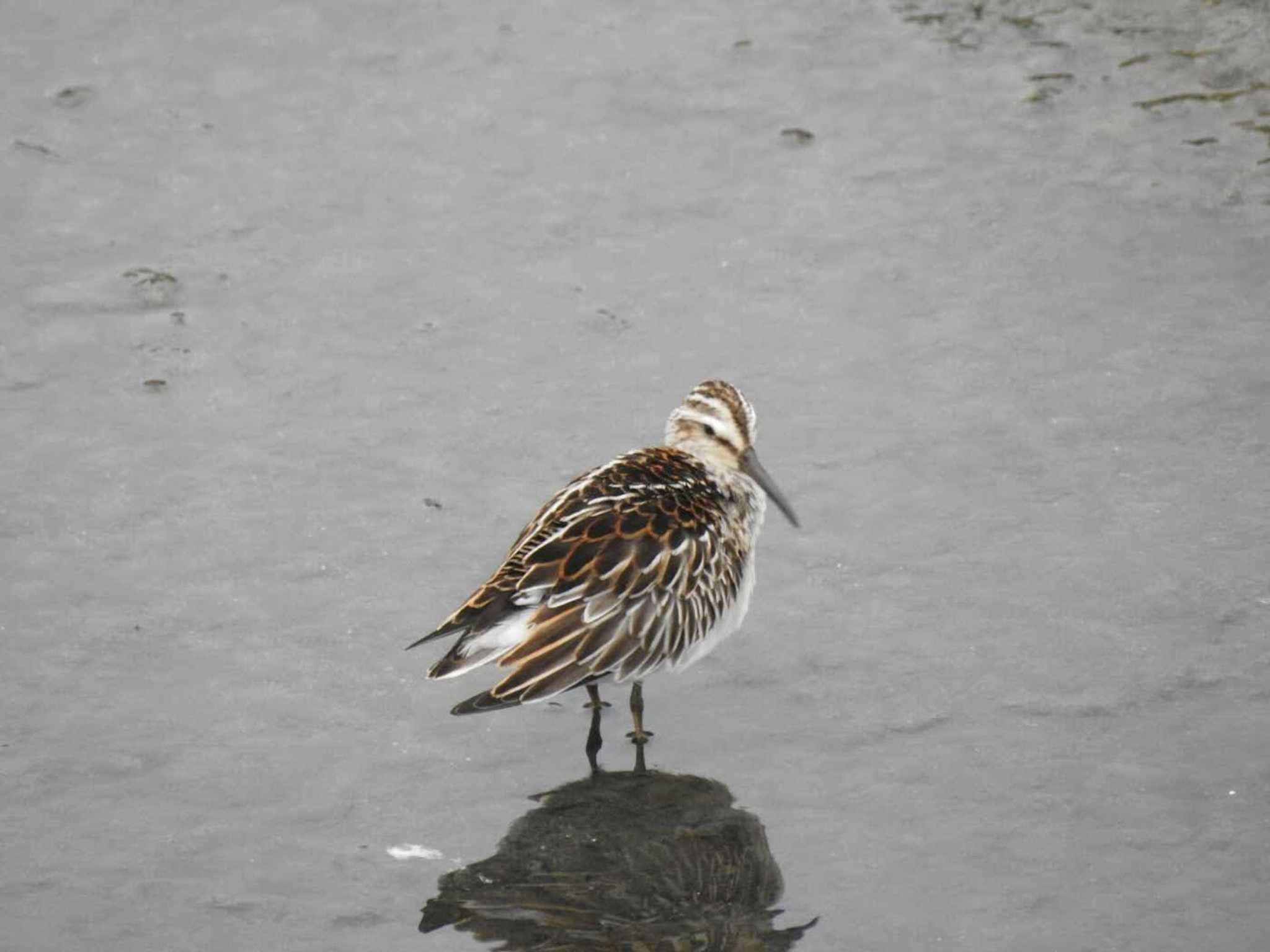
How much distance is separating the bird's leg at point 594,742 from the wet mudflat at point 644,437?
4.6 inches

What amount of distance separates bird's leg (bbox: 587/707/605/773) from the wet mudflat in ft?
0.38

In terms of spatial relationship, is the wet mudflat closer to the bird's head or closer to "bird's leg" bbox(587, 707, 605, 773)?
"bird's leg" bbox(587, 707, 605, 773)

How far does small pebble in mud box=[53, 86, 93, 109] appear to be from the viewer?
11781 millimetres

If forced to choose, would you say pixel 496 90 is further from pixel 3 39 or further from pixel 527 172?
pixel 3 39

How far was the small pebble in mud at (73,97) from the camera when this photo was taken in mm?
11781

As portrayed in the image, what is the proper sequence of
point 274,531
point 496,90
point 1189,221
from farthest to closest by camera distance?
point 496,90, point 1189,221, point 274,531

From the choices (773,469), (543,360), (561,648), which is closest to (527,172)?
(543,360)

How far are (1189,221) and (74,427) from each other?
232 inches

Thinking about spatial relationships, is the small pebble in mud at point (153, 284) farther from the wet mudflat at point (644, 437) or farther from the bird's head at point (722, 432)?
the bird's head at point (722, 432)

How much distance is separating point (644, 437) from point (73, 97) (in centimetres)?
475

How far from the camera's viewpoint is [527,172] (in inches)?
437

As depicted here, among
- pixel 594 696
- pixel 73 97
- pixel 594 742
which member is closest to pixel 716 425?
pixel 594 696

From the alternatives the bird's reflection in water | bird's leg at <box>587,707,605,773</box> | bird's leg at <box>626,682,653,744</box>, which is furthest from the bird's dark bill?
the bird's reflection in water

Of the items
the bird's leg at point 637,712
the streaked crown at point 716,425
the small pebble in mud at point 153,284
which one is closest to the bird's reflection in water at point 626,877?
the bird's leg at point 637,712
